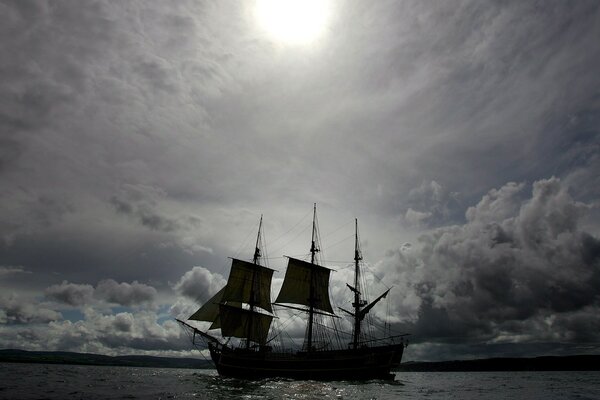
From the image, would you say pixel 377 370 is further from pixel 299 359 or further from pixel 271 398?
pixel 271 398

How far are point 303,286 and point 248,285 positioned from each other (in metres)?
12.7

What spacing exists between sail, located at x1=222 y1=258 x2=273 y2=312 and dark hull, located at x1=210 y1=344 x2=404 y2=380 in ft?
37.4

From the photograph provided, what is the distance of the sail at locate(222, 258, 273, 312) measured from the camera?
3285 inches

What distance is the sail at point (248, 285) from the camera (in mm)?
83438

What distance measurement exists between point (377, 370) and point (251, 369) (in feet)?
80.0

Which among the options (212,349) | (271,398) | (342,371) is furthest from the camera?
(212,349)

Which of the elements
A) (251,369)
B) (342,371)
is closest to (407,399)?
(342,371)

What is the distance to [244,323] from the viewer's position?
271 ft

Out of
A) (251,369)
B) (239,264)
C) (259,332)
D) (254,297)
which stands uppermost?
(239,264)

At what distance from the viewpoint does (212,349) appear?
264ft

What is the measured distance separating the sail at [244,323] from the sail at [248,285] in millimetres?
2103

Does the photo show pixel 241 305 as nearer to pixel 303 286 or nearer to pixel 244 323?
pixel 244 323

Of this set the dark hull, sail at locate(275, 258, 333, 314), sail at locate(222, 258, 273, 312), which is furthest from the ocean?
sail at locate(275, 258, 333, 314)

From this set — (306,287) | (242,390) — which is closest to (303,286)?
(306,287)
